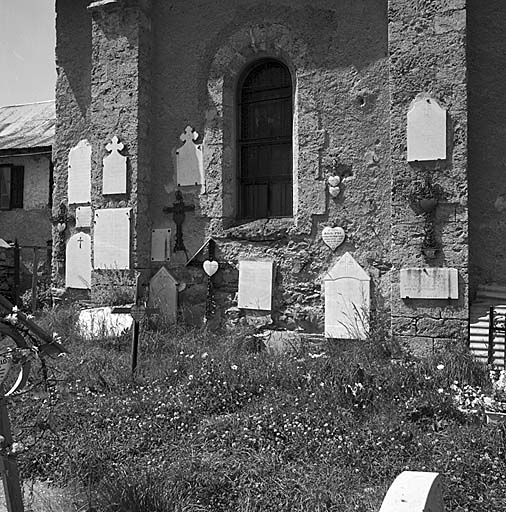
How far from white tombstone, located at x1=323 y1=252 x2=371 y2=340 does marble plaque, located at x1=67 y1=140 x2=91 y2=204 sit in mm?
3798

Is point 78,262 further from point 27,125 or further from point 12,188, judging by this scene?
point 27,125

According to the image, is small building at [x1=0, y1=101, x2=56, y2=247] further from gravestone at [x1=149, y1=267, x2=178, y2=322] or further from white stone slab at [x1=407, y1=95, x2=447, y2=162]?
white stone slab at [x1=407, y1=95, x2=447, y2=162]

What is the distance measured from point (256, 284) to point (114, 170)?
8.18 feet

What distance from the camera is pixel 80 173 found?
930cm

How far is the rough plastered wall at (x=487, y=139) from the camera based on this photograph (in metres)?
Result: 7.07

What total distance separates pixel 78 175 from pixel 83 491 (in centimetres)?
631

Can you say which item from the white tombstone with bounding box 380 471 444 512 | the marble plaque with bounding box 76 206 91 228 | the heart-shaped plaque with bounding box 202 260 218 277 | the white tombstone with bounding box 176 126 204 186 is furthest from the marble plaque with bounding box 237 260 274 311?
the white tombstone with bounding box 380 471 444 512

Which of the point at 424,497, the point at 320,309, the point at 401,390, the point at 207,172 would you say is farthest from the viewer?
the point at 207,172

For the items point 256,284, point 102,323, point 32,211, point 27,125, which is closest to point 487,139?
point 256,284

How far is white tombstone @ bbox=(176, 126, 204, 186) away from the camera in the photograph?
27.4ft

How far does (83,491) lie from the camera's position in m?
3.73

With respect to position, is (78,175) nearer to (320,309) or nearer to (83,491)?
(320,309)

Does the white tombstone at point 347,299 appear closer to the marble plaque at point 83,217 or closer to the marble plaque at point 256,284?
the marble plaque at point 256,284

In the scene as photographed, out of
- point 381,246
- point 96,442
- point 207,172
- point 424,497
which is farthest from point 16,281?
point 424,497
